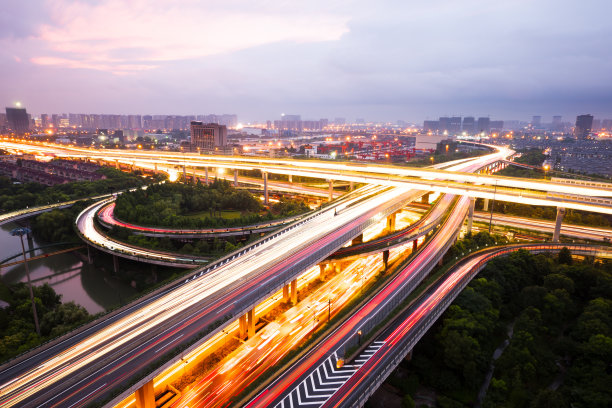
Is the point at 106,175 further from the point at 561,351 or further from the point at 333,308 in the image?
the point at 561,351

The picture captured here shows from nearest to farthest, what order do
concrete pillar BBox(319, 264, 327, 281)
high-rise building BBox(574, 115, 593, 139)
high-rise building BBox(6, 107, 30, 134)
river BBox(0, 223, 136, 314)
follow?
concrete pillar BBox(319, 264, 327, 281) → river BBox(0, 223, 136, 314) → high-rise building BBox(574, 115, 593, 139) → high-rise building BBox(6, 107, 30, 134)

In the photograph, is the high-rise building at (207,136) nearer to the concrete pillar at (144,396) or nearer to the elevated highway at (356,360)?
the elevated highway at (356,360)

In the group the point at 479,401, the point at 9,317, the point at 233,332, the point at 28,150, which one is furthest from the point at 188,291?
the point at 28,150

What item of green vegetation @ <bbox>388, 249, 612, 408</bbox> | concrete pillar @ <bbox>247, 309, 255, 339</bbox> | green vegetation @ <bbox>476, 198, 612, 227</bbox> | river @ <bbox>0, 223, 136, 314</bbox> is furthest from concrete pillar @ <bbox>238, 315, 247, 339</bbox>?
green vegetation @ <bbox>476, 198, 612, 227</bbox>

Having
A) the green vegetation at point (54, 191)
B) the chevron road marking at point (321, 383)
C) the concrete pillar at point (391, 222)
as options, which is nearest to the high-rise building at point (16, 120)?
the green vegetation at point (54, 191)

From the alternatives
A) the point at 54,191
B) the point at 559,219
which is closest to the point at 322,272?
the point at 559,219

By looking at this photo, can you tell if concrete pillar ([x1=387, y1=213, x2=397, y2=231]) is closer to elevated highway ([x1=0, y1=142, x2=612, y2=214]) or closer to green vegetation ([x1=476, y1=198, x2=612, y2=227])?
elevated highway ([x1=0, y1=142, x2=612, y2=214])

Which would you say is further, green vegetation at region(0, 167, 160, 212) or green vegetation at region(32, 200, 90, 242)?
green vegetation at region(0, 167, 160, 212)
